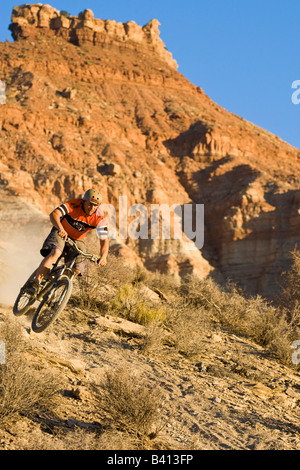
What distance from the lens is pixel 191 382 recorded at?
23.0 ft

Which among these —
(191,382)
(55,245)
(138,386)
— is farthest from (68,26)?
(138,386)

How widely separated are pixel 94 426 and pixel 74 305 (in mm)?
4915

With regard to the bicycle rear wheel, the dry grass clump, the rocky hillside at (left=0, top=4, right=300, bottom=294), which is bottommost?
the dry grass clump

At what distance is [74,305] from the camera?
9883mm

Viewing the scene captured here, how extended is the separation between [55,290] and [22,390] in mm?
1950

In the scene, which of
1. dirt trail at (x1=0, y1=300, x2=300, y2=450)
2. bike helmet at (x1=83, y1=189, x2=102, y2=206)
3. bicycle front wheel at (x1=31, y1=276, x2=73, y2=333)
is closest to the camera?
dirt trail at (x1=0, y1=300, x2=300, y2=450)

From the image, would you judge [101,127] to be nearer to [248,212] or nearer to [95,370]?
[248,212]

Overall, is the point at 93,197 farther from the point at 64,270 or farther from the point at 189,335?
the point at 189,335

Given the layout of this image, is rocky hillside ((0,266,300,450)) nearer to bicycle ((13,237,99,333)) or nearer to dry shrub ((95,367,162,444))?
dry shrub ((95,367,162,444))

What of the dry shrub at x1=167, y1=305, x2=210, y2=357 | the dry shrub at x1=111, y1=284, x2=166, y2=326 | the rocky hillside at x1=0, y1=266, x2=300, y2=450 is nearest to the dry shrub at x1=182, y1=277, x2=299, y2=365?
the rocky hillside at x1=0, y1=266, x2=300, y2=450

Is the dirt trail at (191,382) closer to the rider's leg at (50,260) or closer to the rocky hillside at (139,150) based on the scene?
the rider's leg at (50,260)

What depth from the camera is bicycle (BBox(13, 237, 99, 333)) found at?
664 cm

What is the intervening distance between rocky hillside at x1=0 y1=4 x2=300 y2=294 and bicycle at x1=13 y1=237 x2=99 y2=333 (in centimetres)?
2269
